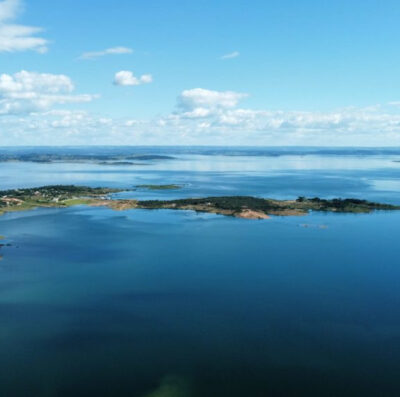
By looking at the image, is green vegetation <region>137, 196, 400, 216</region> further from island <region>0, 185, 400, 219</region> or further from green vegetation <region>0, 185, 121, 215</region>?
green vegetation <region>0, 185, 121, 215</region>

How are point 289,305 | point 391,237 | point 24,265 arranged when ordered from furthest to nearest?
1. point 391,237
2. point 24,265
3. point 289,305

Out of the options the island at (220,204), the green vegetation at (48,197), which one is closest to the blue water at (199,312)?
the island at (220,204)

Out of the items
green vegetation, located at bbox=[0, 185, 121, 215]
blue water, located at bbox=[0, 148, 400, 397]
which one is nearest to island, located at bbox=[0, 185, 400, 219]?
green vegetation, located at bbox=[0, 185, 121, 215]

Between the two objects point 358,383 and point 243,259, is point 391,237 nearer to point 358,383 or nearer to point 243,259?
point 243,259

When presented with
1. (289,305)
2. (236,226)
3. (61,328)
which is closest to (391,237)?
(236,226)

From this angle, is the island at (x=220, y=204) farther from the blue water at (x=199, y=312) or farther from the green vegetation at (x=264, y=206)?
the blue water at (x=199, y=312)

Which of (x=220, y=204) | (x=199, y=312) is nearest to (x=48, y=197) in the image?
(x=220, y=204)

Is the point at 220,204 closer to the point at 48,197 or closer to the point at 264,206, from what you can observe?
the point at 264,206

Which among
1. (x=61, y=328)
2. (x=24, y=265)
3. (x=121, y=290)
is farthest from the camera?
(x=24, y=265)
